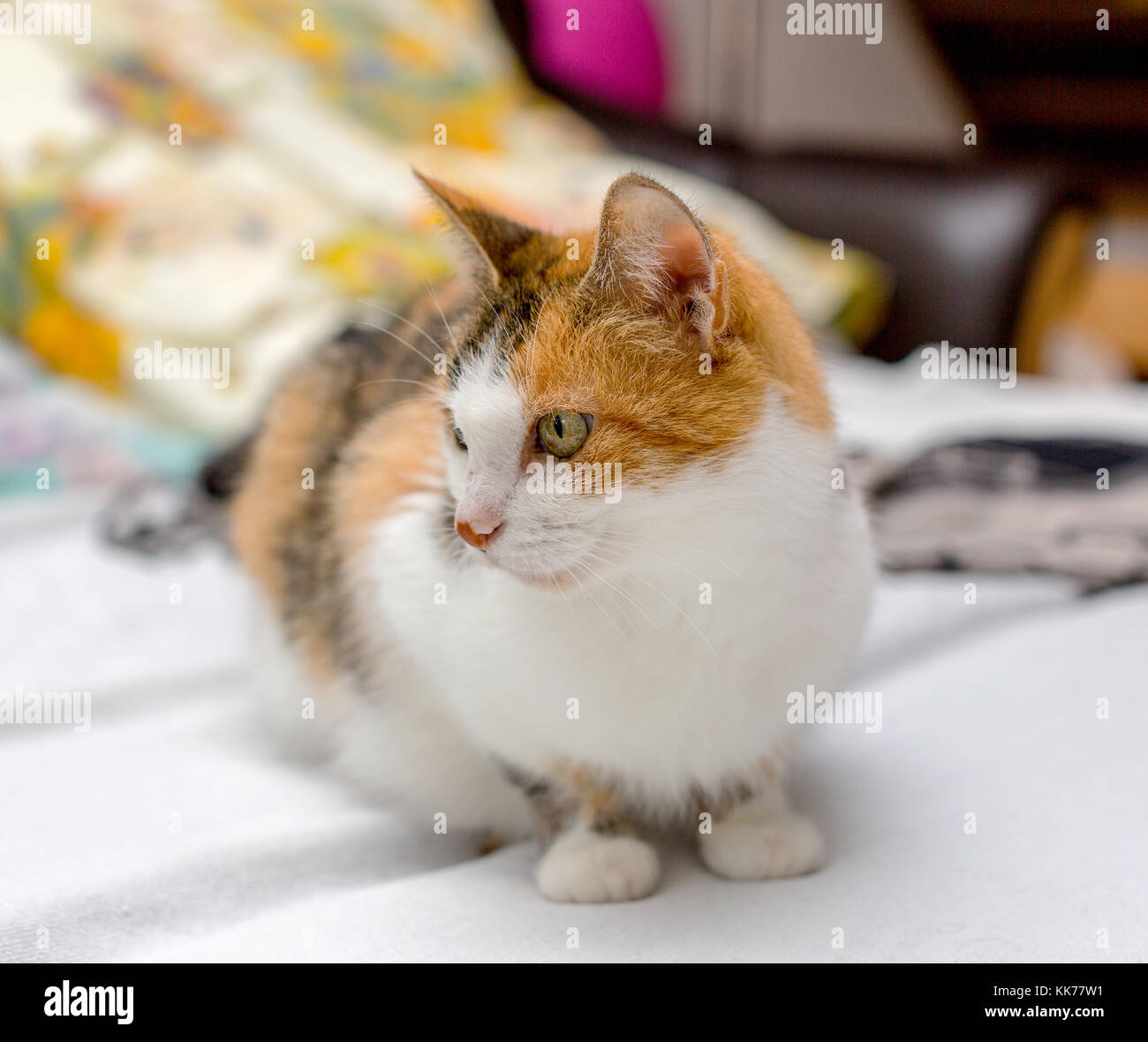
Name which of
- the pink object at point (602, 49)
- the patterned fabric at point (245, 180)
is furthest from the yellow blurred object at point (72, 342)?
the pink object at point (602, 49)

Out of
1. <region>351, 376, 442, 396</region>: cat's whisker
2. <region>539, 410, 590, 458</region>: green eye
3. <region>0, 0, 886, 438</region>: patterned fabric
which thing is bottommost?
<region>539, 410, 590, 458</region>: green eye

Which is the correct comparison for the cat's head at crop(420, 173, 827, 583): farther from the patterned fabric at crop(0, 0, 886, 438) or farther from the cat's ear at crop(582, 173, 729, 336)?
the patterned fabric at crop(0, 0, 886, 438)

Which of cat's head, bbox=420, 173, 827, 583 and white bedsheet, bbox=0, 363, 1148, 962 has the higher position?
cat's head, bbox=420, 173, 827, 583

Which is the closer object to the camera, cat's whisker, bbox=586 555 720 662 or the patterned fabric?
cat's whisker, bbox=586 555 720 662

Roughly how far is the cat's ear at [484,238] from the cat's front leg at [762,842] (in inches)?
16.5

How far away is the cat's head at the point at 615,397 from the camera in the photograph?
696 millimetres

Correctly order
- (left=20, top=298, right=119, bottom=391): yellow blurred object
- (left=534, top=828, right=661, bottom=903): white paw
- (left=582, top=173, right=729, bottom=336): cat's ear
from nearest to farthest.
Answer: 1. (left=582, top=173, right=729, bottom=336): cat's ear
2. (left=534, top=828, right=661, bottom=903): white paw
3. (left=20, top=298, right=119, bottom=391): yellow blurred object

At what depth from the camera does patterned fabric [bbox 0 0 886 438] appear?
66.7 inches

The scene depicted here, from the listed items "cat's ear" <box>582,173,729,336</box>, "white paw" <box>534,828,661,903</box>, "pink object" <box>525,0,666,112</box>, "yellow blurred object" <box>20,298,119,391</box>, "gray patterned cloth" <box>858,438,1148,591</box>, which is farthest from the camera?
Result: "pink object" <box>525,0,666,112</box>

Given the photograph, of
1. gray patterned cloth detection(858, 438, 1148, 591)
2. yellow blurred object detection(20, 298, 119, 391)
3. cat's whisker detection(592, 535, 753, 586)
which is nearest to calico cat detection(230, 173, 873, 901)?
cat's whisker detection(592, 535, 753, 586)

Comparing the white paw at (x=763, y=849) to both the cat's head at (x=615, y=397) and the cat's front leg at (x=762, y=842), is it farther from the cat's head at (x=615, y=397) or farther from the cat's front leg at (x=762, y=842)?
the cat's head at (x=615, y=397)

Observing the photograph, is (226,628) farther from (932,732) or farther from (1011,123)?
(1011,123)
